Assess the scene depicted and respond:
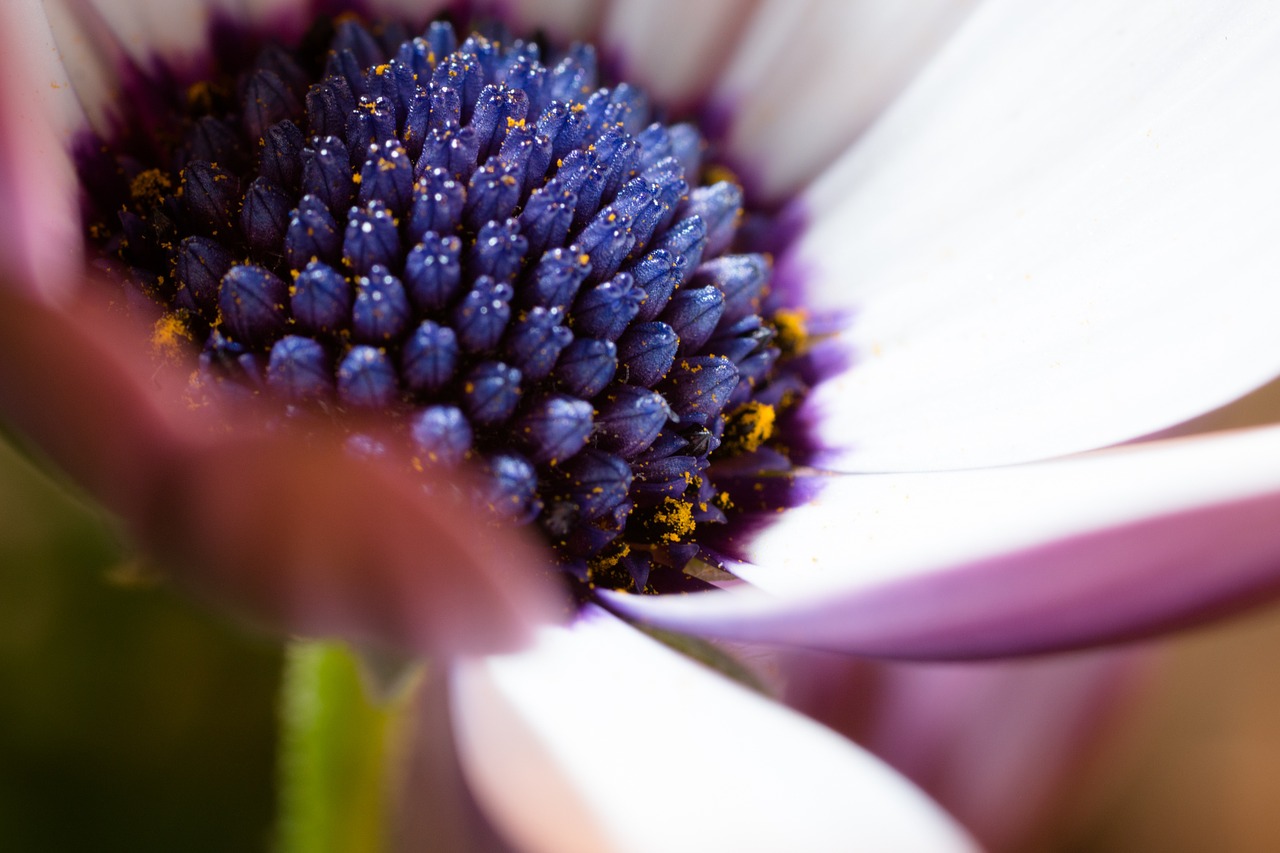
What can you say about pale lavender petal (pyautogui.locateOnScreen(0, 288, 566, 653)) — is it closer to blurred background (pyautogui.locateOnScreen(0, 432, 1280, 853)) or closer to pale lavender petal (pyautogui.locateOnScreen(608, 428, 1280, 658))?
pale lavender petal (pyautogui.locateOnScreen(608, 428, 1280, 658))

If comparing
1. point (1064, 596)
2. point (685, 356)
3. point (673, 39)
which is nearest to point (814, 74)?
point (673, 39)

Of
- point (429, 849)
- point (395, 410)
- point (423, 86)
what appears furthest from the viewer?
point (429, 849)

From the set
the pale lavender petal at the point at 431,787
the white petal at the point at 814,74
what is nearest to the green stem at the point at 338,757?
the pale lavender petal at the point at 431,787

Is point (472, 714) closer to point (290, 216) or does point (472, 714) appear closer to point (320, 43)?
point (290, 216)

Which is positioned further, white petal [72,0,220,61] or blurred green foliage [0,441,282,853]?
blurred green foliage [0,441,282,853]

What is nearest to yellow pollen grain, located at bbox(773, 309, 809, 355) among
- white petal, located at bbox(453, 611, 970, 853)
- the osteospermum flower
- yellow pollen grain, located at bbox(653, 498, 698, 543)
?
the osteospermum flower

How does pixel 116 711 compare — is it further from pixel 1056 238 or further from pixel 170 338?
pixel 1056 238

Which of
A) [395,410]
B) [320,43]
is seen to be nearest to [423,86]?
[320,43]
